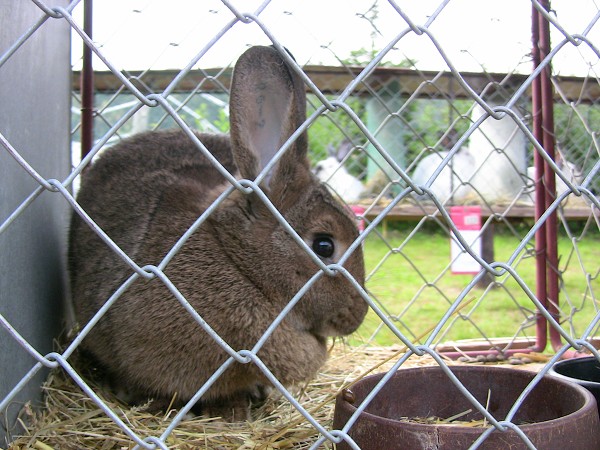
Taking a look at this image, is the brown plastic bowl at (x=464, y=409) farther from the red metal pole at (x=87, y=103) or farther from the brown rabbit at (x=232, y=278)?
the red metal pole at (x=87, y=103)

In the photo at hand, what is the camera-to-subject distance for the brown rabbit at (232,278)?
2113mm

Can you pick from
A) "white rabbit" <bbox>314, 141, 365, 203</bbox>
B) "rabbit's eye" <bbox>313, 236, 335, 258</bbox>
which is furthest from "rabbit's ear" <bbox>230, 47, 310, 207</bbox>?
"white rabbit" <bbox>314, 141, 365, 203</bbox>

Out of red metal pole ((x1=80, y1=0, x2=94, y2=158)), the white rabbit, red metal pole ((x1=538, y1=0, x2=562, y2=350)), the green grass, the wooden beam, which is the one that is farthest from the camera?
the white rabbit

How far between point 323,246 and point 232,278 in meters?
0.34

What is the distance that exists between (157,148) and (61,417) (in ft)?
3.83

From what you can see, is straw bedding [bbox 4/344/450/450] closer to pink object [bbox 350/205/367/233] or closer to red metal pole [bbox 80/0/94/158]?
pink object [bbox 350/205/367/233]

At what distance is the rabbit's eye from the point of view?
7.70 feet

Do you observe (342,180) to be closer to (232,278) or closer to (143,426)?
(232,278)

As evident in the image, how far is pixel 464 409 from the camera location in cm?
201

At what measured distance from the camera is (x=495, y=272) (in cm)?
146

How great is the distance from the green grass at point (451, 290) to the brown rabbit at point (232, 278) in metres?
1.51

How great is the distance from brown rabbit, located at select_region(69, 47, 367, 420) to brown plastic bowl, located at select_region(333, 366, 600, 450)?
1.29 feet

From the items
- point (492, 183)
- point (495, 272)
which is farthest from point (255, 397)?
point (492, 183)

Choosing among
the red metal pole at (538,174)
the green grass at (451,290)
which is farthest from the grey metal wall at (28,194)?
the green grass at (451,290)
